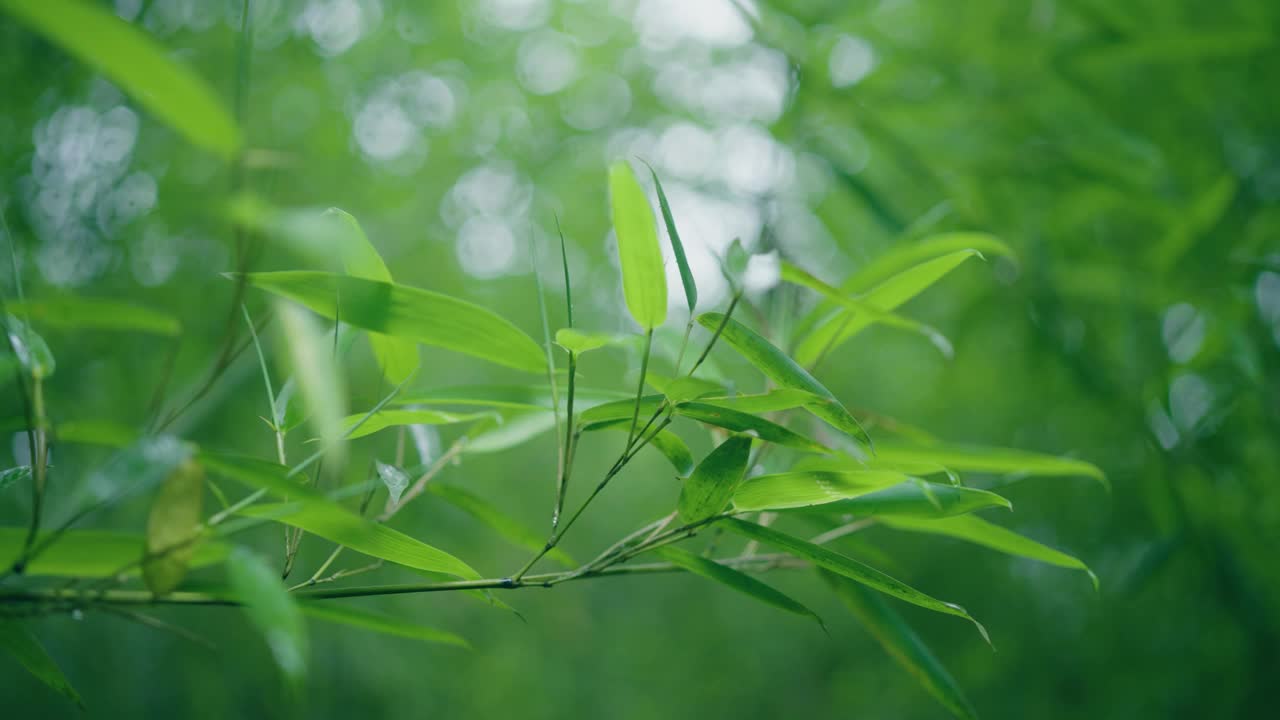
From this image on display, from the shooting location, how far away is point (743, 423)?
32 cm

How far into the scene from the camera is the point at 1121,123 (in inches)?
38.9

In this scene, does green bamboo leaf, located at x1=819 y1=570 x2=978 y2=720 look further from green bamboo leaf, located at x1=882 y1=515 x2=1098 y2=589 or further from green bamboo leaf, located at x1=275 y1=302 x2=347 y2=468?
green bamboo leaf, located at x1=275 y1=302 x2=347 y2=468

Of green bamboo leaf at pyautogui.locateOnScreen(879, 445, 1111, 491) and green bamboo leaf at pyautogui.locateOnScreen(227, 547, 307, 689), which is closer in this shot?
green bamboo leaf at pyautogui.locateOnScreen(227, 547, 307, 689)

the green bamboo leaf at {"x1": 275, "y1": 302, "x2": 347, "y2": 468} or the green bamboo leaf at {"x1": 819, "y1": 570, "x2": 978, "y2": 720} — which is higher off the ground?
the green bamboo leaf at {"x1": 275, "y1": 302, "x2": 347, "y2": 468}

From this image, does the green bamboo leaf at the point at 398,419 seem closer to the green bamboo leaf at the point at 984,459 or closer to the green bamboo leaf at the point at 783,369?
the green bamboo leaf at the point at 783,369

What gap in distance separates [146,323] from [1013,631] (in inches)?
62.8

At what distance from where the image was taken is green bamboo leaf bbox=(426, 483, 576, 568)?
1.24 feet

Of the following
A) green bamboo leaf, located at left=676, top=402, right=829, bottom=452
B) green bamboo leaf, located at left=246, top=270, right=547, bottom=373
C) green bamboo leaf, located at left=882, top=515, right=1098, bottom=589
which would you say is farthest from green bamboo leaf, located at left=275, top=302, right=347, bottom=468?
green bamboo leaf, located at left=882, top=515, right=1098, bottom=589

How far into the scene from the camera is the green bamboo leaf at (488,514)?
379mm

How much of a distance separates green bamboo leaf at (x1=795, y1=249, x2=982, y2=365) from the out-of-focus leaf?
0.28 m

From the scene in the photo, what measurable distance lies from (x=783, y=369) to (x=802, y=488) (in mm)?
54

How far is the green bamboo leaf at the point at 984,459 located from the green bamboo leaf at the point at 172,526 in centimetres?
31

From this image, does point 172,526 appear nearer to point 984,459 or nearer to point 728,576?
point 728,576

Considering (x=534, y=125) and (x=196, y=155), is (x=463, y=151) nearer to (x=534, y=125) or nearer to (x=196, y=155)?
(x=534, y=125)
